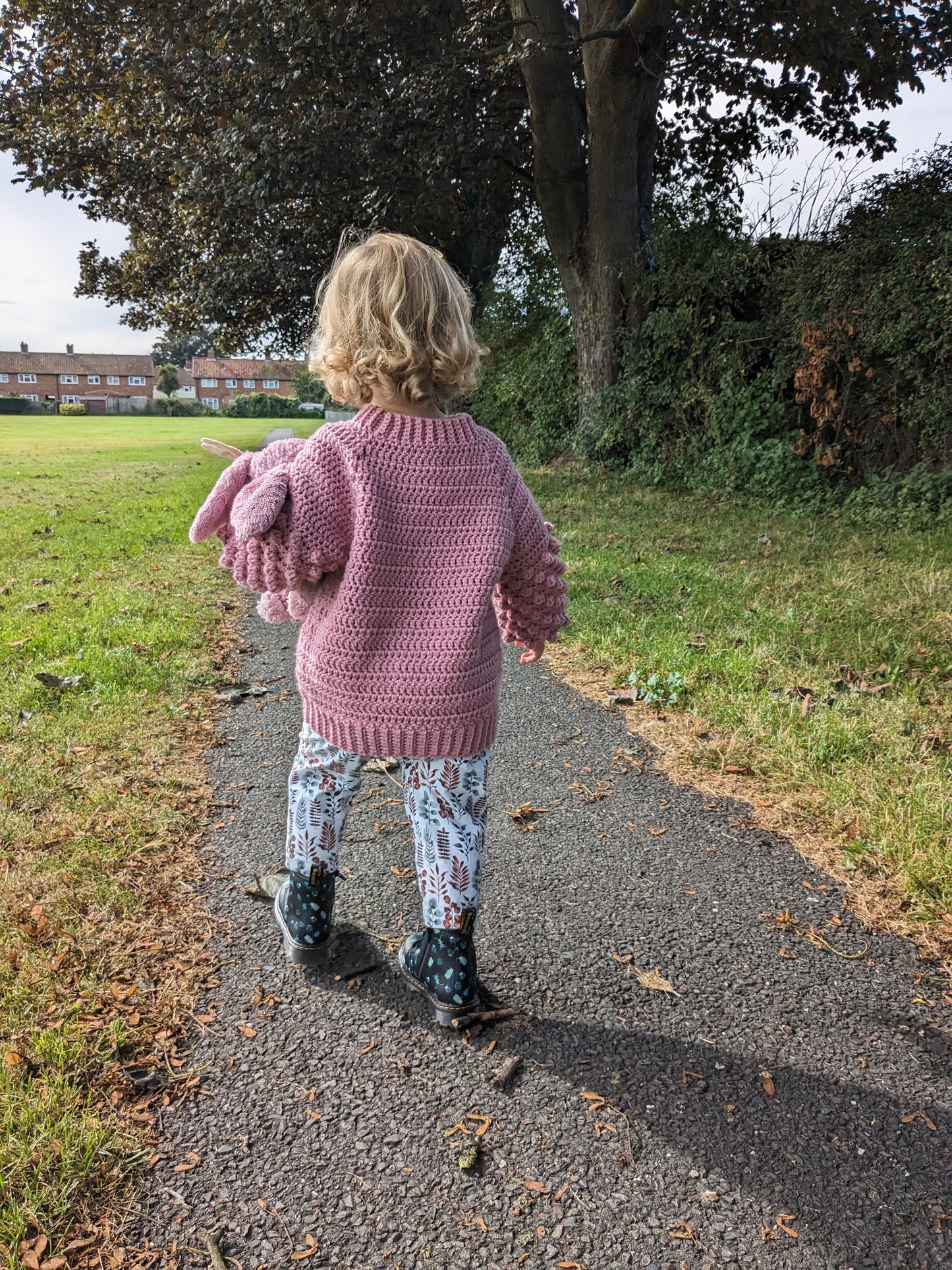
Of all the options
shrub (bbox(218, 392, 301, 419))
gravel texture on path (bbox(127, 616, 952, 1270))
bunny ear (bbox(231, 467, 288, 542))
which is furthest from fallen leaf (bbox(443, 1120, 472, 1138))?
shrub (bbox(218, 392, 301, 419))

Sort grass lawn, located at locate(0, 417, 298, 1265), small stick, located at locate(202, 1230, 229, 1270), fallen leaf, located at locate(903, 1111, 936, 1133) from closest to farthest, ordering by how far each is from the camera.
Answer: small stick, located at locate(202, 1230, 229, 1270)
grass lawn, located at locate(0, 417, 298, 1265)
fallen leaf, located at locate(903, 1111, 936, 1133)

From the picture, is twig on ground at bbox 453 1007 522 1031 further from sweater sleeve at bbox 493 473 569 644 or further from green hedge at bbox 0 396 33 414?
green hedge at bbox 0 396 33 414

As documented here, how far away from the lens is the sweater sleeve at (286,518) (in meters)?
1.98

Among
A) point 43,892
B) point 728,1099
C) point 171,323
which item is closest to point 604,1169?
point 728,1099

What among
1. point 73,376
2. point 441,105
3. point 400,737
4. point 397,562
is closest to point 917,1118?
point 400,737

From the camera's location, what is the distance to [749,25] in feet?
34.5

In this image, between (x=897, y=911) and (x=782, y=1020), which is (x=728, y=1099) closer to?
(x=782, y=1020)

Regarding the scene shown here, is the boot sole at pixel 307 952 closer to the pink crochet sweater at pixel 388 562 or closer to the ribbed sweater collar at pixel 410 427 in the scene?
the pink crochet sweater at pixel 388 562

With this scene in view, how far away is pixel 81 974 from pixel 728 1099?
5.72ft

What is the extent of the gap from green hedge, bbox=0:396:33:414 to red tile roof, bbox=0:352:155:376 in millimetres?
30441

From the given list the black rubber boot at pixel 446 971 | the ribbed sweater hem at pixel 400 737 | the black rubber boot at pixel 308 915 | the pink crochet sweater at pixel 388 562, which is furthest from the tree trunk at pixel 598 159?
the black rubber boot at pixel 446 971

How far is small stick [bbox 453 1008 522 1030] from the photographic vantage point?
2205mm

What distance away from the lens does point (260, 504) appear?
6.40ft

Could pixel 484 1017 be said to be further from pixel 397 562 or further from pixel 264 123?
pixel 264 123
